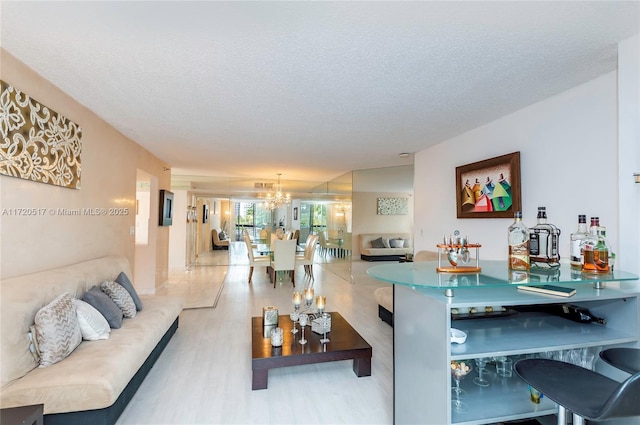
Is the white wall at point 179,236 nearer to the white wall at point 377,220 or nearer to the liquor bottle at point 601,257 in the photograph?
the white wall at point 377,220

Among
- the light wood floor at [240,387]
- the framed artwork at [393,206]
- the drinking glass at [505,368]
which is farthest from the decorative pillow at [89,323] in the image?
the framed artwork at [393,206]

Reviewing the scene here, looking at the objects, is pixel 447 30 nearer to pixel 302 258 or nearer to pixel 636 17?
pixel 636 17

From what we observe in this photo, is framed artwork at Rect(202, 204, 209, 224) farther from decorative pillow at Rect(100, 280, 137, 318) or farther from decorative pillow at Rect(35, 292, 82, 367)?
decorative pillow at Rect(35, 292, 82, 367)

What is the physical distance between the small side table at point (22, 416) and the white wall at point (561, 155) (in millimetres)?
3227

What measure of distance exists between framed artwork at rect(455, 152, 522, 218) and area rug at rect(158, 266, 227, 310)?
384cm

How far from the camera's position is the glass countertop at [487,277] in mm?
1348

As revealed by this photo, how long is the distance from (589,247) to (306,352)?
80.3 inches

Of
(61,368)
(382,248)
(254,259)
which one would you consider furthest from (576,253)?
(382,248)

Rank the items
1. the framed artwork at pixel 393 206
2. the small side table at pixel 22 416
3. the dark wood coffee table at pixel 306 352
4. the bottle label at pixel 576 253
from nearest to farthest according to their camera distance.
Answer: the small side table at pixel 22 416 < the bottle label at pixel 576 253 < the dark wood coffee table at pixel 306 352 < the framed artwork at pixel 393 206

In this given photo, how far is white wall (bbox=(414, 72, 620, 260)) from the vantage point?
2.03 m

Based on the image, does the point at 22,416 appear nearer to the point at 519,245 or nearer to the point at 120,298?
the point at 120,298

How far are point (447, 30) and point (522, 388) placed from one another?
6.87 feet

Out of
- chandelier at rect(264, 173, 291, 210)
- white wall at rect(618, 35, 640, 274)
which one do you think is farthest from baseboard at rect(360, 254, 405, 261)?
white wall at rect(618, 35, 640, 274)

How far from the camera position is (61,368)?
1.67 m
